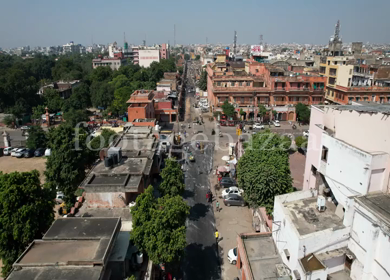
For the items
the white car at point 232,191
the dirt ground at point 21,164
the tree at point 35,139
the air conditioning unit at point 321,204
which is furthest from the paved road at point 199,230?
the tree at point 35,139

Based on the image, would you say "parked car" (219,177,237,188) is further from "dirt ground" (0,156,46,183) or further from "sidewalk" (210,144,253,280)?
"dirt ground" (0,156,46,183)

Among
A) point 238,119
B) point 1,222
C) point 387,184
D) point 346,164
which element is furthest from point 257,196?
point 238,119

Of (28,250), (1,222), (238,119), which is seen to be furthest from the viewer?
(238,119)

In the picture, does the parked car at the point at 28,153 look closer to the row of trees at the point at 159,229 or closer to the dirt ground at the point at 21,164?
the dirt ground at the point at 21,164

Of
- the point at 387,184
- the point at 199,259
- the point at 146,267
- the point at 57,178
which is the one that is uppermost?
the point at 387,184

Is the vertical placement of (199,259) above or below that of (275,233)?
below

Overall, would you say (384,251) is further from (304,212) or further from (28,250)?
(28,250)

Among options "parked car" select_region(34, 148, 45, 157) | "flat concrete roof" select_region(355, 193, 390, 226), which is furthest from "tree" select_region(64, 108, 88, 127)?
"flat concrete roof" select_region(355, 193, 390, 226)
